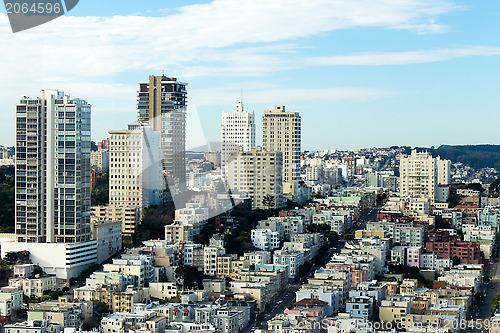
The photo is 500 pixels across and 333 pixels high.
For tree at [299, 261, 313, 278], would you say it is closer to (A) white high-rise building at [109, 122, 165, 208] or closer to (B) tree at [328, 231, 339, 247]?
(B) tree at [328, 231, 339, 247]

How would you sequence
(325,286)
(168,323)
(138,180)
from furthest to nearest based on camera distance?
(138,180) < (325,286) < (168,323)

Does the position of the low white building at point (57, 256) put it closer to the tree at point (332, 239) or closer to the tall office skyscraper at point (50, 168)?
the tall office skyscraper at point (50, 168)

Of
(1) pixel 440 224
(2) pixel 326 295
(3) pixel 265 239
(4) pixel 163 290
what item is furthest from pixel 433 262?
(4) pixel 163 290

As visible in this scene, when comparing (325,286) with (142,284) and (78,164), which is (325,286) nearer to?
(142,284)

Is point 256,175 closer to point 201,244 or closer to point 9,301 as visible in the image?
point 201,244

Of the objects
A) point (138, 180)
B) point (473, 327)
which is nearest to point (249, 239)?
point (138, 180)

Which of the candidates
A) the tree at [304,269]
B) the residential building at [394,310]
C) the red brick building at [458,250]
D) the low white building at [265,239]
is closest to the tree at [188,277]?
the tree at [304,269]
